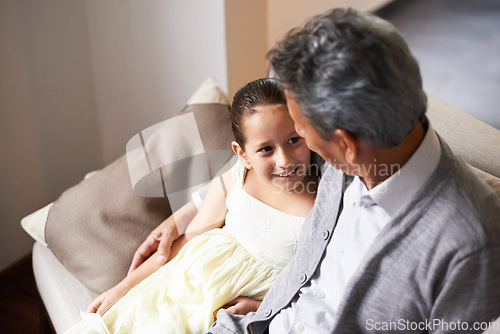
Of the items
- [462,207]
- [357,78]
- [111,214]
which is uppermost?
[357,78]

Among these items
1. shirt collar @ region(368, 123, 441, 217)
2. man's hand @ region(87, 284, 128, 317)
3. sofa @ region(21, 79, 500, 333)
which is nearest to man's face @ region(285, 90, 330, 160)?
shirt collar @ region(368, 123, 441, 217)

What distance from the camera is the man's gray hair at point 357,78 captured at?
30.7 inches

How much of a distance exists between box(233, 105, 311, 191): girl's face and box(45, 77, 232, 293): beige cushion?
1.24 ft

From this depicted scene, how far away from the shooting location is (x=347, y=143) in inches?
33.5

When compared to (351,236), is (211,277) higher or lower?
lower

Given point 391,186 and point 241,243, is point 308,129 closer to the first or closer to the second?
point 391,186

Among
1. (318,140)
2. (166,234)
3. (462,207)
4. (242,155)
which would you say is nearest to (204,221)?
(166,234)

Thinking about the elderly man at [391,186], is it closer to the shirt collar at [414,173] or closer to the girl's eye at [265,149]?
the shirt collar at [414,173]

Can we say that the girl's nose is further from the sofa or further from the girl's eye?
the sofa

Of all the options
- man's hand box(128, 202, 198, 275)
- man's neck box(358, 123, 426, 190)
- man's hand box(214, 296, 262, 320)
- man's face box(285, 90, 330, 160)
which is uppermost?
man's face box(285, 90, 330, 160)

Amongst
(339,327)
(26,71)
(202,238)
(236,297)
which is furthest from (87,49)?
(339,327)

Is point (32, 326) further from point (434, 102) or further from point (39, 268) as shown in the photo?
point (434, 102)

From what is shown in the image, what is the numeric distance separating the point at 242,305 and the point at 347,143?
1.89 feet

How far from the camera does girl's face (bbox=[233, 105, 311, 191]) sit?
1.17 meters
